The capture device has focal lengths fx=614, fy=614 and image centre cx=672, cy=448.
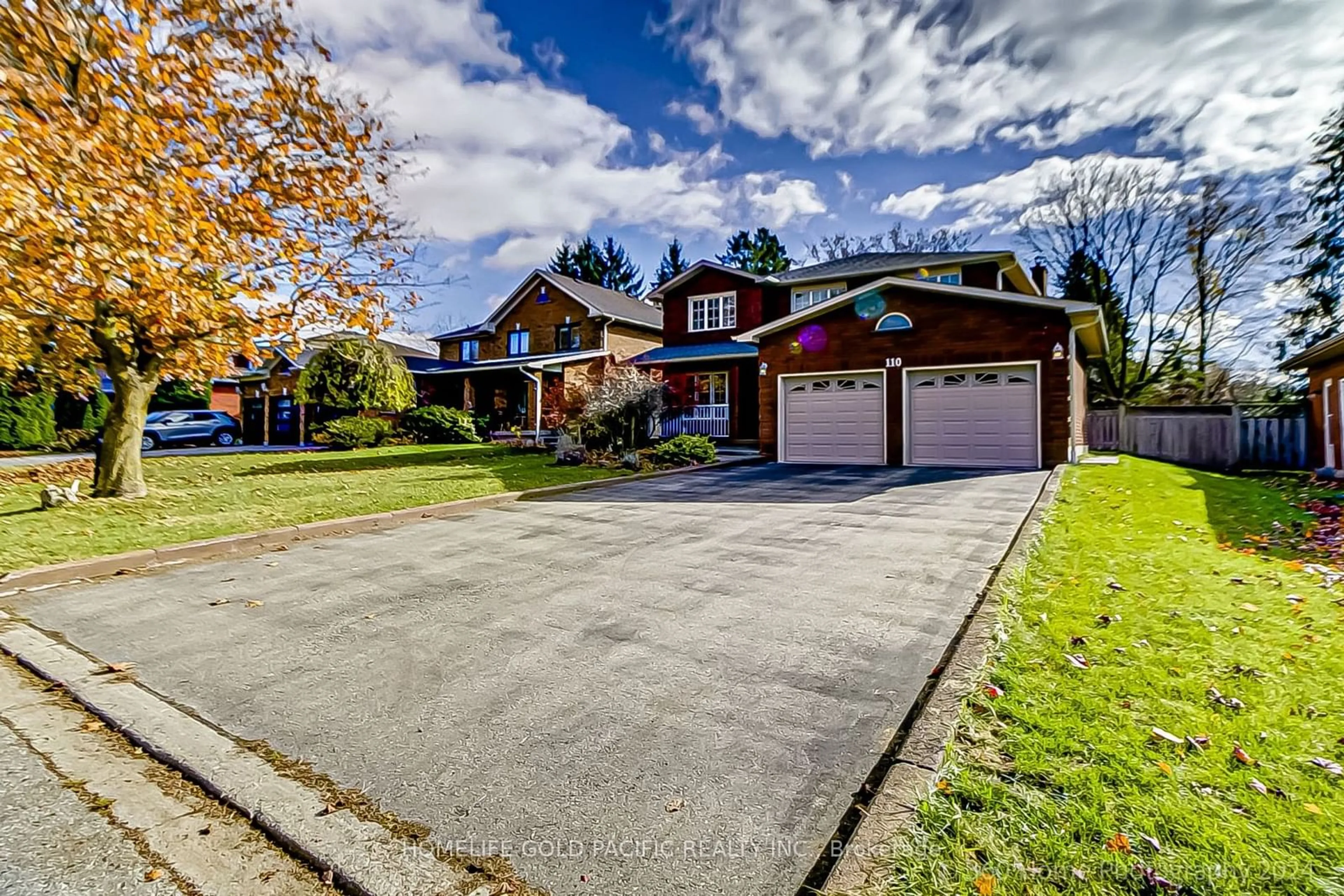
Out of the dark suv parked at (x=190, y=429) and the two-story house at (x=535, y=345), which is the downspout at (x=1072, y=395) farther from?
the dark suv parked at (x=190, y=429)

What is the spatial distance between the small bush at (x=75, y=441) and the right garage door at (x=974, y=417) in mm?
26057

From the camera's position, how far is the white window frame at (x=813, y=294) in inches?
817

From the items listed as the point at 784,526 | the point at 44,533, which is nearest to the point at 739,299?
the point at 784,526

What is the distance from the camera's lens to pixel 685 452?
1580cm

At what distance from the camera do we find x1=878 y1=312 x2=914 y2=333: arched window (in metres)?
14.9

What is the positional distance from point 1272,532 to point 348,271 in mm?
14115

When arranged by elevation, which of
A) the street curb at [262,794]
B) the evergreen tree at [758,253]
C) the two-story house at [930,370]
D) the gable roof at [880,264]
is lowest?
the street curb at [262,794]

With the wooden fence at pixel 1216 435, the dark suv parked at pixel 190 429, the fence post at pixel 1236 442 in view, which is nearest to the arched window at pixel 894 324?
the wooden fence at pixel 1216 435

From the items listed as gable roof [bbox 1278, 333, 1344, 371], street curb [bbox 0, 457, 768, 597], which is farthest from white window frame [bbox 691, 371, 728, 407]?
gable roof [bbox 1278, 333, 1344, 371]

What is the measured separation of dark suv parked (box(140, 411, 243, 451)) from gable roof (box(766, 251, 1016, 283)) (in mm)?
23307

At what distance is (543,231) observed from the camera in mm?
34594

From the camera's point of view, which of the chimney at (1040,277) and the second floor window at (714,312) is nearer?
the chimney at (1040,277)

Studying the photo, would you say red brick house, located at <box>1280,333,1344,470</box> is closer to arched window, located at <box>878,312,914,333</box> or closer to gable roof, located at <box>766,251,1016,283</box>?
gable roof, located at <box>766,251,1016,283</box>

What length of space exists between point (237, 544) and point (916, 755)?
7.41 m
